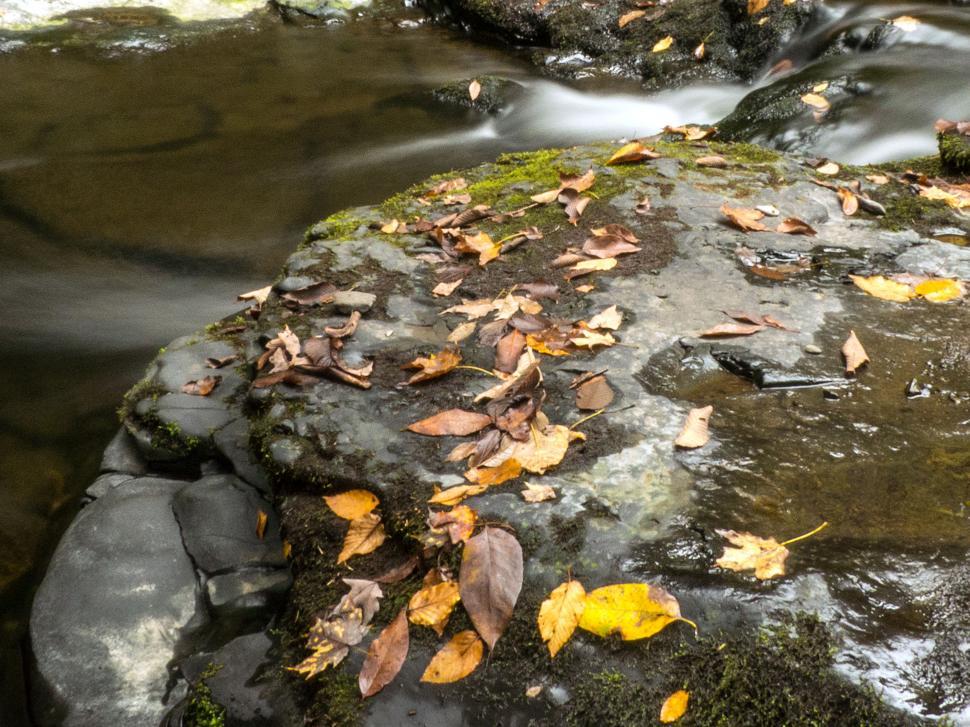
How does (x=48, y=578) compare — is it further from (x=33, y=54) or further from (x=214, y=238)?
(x=33, y=54)

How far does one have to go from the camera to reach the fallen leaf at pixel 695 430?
226cm

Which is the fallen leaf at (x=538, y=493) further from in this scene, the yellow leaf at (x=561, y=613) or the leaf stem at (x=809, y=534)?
the leaf stem at (x=809, y=534)

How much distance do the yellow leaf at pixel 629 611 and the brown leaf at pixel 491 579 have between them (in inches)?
7.8

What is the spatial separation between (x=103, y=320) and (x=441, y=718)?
406 centimetres

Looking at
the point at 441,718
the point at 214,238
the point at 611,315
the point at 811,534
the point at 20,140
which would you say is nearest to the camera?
the point at 441,718

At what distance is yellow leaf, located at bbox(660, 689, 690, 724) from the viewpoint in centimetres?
164

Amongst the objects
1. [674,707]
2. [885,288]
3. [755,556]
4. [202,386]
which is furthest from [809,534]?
[202,386]

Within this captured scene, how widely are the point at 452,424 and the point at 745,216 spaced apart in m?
1.94

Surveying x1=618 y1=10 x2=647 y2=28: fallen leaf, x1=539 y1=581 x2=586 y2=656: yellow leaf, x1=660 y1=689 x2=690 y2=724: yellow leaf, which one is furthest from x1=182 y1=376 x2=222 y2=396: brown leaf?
x1=618 y1=10 x2=647 y2=28: fallen leaf

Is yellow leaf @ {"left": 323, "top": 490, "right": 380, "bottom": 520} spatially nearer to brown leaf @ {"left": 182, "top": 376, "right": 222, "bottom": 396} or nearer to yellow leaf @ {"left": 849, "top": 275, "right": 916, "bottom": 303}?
brown leaf @ {"left": 182, "top": 376, "right": 222, "bottom": 396}

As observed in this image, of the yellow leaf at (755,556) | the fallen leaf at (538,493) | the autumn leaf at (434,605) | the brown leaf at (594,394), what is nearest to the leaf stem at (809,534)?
the yellow leaf at (755,556)

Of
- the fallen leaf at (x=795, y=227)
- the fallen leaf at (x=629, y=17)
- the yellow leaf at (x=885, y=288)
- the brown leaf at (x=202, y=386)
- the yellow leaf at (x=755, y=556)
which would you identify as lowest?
the brown leaf at (x=202, y=386)

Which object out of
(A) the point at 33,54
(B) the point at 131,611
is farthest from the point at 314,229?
(A) the point at 33,54

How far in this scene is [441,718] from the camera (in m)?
1.77
